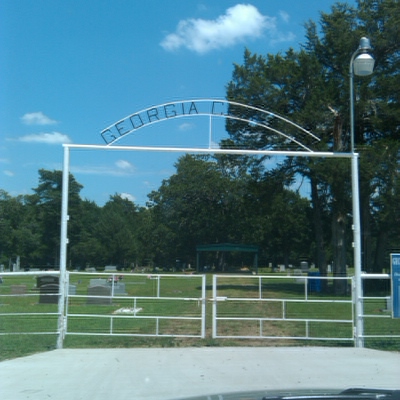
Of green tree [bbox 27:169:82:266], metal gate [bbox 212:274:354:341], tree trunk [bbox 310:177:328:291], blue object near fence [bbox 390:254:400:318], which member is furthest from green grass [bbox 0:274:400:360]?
tree trunk [bbox 310:177:328:291]

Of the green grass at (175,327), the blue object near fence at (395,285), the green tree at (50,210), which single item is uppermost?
the green tree at (50,210)

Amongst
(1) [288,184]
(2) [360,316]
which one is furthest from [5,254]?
(2) [360,316]

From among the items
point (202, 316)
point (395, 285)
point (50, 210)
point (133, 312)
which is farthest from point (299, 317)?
point (50, 210)

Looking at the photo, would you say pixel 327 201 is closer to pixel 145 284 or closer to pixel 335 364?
pixel 145 284

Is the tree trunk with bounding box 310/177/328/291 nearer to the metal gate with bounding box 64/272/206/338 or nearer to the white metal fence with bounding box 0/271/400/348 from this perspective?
the metal gate with bounding box 64/272/206/338

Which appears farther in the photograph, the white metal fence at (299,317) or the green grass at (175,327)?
the green grass at (175,327)

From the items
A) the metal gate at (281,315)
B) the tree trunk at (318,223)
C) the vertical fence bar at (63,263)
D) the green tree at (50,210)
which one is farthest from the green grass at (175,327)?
the tree trunk at (318,223)

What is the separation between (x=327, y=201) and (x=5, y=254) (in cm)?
2065

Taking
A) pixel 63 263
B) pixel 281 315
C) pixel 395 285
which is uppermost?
pixel 63 263

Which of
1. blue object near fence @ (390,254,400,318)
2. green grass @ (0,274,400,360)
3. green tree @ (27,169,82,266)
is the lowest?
green grass @ (0,274,400,360)

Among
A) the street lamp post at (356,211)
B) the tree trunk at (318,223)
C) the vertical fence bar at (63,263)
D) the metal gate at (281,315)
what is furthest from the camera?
the tree trunk at (318,223)

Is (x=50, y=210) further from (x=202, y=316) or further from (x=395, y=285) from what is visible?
(x=395, y=285)

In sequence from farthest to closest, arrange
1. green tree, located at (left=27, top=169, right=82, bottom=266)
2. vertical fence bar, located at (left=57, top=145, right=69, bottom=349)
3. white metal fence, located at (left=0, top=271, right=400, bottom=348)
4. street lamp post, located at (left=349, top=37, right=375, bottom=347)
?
green tree, located at (left=27, top=169, right=82, bottom=266) → white metal fence, located at (left=0, top=271, right=400, bottom=348) → vertical fence bar, located at (left=57, top=145, right=69, bottom=349) → street lamp post, located at (left=349, top=37, right=375, bottom=347)

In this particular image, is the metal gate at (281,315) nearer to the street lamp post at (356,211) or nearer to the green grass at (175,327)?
the green grass at (175,327)
